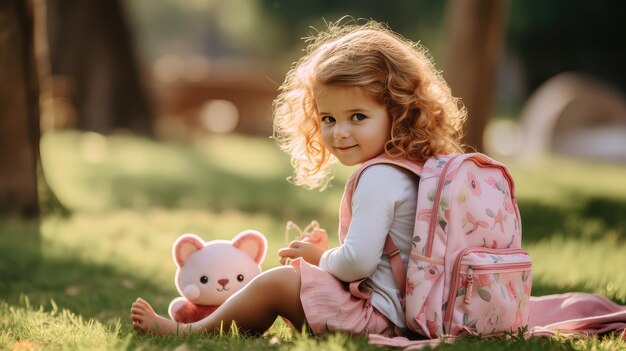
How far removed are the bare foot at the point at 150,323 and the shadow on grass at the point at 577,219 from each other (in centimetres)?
398

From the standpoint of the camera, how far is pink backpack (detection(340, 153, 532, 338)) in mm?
3037

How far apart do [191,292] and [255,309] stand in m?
0.42

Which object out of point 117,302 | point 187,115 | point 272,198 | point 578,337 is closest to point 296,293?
point 578,337

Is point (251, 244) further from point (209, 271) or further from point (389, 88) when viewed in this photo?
point (389, 88)

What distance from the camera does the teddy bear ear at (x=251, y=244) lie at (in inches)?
145

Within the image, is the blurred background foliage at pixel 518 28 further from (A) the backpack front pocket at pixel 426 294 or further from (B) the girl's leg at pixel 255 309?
(A) the backpack front pocket at pixel 426 294

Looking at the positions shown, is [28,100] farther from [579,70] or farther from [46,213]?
[579,70]

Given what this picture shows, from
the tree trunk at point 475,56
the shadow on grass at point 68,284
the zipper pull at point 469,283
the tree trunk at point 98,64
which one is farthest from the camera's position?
the tree trunk at point 98,64

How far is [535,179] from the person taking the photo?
1025 cm

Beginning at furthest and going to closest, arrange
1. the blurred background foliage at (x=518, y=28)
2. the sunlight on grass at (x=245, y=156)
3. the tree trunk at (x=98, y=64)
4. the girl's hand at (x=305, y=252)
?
1. the blurred background foliage at (x=518, y=28)
2. the tree trunk at (x=98, y=64)
3. the sunlight on grass at (x=245, y=156)
4. the girl's hand at (x=305, y=252)

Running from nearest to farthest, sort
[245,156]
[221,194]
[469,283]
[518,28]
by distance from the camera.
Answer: [469,283] → [221,194] → [245,156] → [518,28]

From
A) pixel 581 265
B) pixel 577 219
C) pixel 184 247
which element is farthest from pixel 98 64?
pixel 184 247

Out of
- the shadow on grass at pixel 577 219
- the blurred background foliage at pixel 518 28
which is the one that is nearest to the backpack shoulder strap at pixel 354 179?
the shadow on grass at pixel 577 219

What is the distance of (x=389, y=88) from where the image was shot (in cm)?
325
